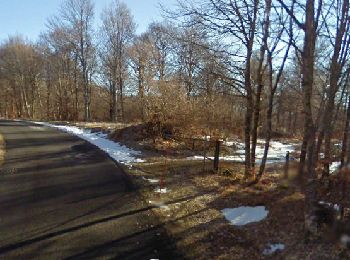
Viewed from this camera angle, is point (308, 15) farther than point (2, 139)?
No

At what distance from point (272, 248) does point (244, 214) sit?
2140mm

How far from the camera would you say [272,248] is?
6789 mm

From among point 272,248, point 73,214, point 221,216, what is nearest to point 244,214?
point 221,216

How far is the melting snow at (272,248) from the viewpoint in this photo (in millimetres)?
6629

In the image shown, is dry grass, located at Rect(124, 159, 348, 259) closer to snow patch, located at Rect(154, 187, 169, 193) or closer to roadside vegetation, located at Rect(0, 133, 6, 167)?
snow patch, located at Rect(154, 187, 169, 193)

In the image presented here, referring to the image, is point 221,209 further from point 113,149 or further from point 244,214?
point 113,149

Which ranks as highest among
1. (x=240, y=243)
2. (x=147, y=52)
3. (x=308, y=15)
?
(x=147, y=52)

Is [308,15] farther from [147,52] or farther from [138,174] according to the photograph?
[147,52]

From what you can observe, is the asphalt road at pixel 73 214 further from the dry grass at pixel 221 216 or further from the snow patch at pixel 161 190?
the snow patch at pixel 161 190

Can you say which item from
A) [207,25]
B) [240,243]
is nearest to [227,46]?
[207,25]

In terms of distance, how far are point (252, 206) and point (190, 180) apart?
A: 346 centimetres

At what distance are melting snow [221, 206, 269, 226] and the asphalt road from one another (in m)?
1.81

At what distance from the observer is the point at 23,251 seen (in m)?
Answer: 6.37

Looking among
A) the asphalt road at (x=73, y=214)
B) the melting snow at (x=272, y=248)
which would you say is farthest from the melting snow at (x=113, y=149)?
the melting snow at (x=272, y=248)
